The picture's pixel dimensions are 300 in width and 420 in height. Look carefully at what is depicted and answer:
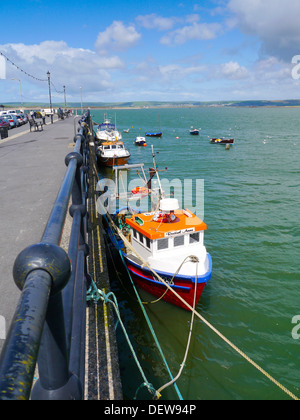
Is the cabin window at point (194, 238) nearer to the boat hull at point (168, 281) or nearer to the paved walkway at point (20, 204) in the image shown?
the boat hull at point (168, 281)

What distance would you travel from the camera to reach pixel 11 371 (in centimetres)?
98

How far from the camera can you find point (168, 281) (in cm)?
1296

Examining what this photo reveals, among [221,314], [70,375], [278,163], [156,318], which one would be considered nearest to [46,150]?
[156,318]

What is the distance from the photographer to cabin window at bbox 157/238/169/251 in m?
13.2

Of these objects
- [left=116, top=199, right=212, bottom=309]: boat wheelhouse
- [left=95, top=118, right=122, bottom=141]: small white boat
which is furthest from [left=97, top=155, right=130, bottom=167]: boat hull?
[left=116, top=199, right=212, bottom=309]: boat wheelhouse

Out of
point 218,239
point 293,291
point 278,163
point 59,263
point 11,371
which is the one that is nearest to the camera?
point 11,371

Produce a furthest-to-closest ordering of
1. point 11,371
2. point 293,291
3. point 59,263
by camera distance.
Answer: point 293,291 → point 59,263 → point 11,371

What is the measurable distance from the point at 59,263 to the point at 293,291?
15.3m

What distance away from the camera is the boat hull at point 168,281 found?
12641 millimetres

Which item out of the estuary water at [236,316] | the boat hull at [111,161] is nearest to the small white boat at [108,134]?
the boat hull at [111,161]

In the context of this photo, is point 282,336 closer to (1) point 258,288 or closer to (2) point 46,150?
(1) point 258,288

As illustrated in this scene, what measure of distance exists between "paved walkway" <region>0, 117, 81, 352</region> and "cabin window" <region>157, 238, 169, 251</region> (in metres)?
4.81

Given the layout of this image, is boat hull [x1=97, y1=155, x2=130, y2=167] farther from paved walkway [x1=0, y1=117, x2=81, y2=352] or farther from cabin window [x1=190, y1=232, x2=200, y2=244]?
cabin window [x1=190, y1=232, x2=200, y2=244]

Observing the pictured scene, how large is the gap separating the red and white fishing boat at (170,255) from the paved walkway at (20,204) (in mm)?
4397
